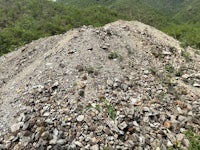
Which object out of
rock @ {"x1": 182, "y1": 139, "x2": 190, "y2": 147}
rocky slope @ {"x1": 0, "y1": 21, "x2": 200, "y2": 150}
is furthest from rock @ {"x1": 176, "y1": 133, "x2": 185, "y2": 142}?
rock @ {"x1": 182, "y1": 139, "x2": 190, "y2": 147}

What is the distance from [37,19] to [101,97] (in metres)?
68.7

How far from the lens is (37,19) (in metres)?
74.3

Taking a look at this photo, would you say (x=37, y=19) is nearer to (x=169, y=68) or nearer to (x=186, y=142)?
(x=169, y=68)

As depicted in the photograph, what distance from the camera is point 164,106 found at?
1021 cm

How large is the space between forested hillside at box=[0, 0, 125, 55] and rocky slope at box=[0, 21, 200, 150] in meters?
40.6

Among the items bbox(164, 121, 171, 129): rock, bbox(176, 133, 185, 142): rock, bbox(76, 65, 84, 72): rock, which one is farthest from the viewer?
bbox(76, 65, 84, 72): rock

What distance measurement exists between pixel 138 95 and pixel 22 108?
434cm

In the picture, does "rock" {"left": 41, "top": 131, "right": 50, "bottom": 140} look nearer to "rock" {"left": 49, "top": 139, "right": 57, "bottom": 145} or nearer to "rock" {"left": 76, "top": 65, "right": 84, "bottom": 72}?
"rock" {"left": 49, "top": 139, "right": 57, "bottom": 145}

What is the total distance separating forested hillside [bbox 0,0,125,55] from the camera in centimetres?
5506

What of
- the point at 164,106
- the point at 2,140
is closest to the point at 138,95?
the point at 164,106

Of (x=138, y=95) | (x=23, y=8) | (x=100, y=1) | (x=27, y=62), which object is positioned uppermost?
(x=138, y=95)

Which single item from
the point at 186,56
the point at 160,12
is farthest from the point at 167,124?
the point at 160,12

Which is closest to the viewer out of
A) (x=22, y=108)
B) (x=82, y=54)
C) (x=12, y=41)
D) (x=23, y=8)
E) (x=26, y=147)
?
(x=26, y=147)

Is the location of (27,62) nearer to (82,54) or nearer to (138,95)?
(82,54)
